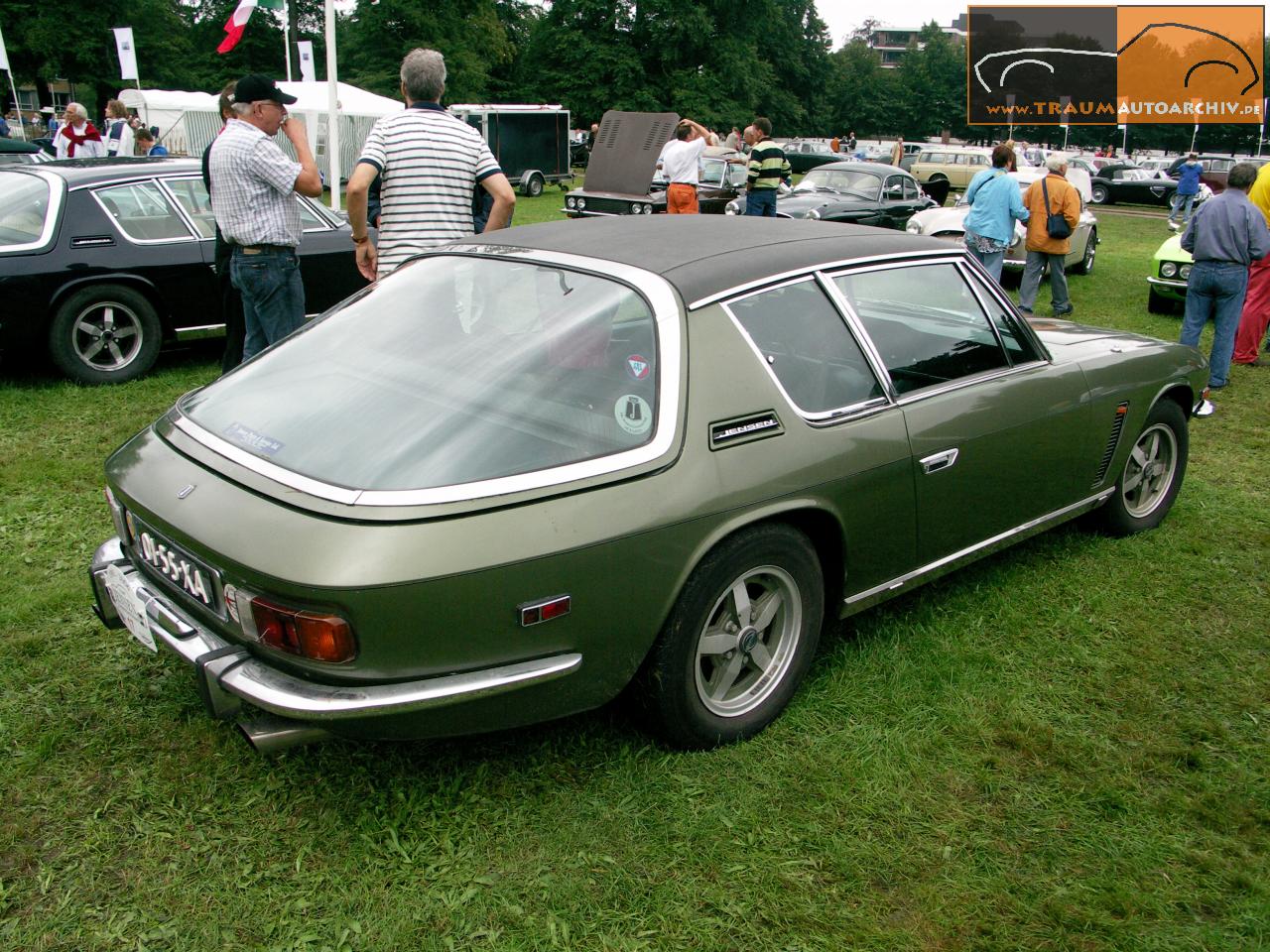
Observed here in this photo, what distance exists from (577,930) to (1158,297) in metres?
10.5

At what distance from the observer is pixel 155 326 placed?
265 inches

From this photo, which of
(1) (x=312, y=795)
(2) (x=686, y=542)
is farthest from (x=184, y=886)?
(2) (x=686, y=542)

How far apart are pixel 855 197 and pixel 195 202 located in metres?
11.2

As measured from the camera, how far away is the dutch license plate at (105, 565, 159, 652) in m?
2.68

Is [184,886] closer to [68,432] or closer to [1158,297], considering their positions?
[68,432]

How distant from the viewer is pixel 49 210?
6406 mm

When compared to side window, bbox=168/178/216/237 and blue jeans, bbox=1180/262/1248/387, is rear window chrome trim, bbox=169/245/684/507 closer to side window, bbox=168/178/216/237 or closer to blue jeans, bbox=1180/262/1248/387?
side window, bbox=168/178/216/237

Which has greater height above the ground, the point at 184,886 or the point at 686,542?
the point at 686,542

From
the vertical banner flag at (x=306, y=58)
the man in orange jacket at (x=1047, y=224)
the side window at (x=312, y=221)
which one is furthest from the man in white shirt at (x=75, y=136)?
the man in orange jacket at (x=1047, y=224)

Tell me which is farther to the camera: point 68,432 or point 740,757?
point 68,432

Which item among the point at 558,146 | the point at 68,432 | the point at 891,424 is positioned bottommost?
the point at 68,432

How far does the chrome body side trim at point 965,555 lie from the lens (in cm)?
327

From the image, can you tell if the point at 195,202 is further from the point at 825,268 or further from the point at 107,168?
the point at 825,268

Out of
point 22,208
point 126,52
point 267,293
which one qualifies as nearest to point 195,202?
point 22,208
